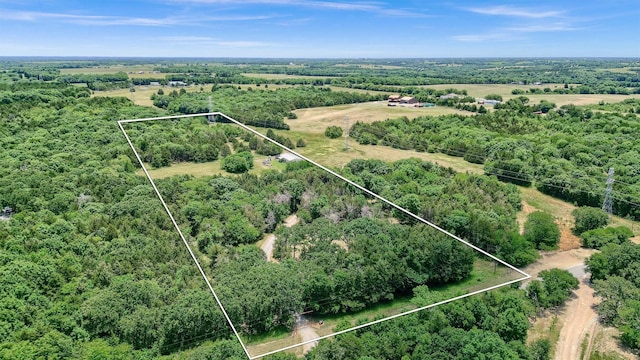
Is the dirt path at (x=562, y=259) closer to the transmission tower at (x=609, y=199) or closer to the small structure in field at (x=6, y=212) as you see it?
the transmission tower at (x=609, y=199)

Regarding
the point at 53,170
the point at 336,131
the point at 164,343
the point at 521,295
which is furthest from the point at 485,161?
the point at 53,170

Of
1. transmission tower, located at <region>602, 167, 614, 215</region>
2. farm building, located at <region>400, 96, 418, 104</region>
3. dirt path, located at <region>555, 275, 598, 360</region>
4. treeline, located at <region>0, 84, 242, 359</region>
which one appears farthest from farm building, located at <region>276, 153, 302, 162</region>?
farm building, located at <region>400, 96, 418, 104</region>

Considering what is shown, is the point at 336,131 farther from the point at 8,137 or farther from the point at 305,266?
the point at 305,266

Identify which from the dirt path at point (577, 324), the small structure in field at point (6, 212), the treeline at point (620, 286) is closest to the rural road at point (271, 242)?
the dirt path at point (577, 324)

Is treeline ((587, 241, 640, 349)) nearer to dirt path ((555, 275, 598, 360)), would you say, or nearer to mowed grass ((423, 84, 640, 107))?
dirt path ((555, 275, 598, 360))

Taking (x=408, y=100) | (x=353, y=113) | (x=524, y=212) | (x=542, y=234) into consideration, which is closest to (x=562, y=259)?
(x=542, y=234)

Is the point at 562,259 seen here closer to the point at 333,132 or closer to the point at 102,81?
the point at 333,132

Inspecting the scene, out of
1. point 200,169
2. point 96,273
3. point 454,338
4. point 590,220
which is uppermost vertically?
point 200,169
